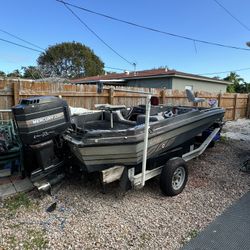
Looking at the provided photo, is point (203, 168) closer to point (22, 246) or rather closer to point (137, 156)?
point (137, 156)

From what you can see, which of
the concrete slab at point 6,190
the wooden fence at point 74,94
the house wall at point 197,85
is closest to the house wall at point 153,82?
the house wall at point 197,85

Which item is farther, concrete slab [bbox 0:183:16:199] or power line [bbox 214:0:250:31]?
power line [bbox 214:0:250:31]

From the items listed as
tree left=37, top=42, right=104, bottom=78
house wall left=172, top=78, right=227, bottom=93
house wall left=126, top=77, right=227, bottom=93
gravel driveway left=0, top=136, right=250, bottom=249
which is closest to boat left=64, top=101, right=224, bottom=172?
gravel driveway left=0, top=136, right=250, bottom=249

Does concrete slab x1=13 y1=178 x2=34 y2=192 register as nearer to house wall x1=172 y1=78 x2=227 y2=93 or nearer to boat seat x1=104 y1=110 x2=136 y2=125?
boat seat x1=104 y1=110 x2=136 y2=125

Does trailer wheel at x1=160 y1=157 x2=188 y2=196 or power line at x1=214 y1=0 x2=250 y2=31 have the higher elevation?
power line at x1=214 y1=0 x2=250 y2=31

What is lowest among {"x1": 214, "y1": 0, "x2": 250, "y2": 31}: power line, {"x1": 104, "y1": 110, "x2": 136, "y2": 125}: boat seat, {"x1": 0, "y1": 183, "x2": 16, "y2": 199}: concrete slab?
{"x1": 0, "y1": 183, "x2": 16, "y2": 199}: concrete slab

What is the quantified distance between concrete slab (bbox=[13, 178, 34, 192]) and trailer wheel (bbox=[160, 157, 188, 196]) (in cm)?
199

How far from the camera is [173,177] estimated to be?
11.8 feet

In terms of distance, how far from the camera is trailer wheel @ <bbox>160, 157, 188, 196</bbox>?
3449mm

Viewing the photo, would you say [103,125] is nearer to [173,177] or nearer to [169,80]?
[173,177]

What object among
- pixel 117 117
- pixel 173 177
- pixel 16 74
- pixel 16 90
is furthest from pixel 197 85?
pixel 16 74

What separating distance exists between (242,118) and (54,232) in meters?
14.3

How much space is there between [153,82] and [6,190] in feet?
46.4

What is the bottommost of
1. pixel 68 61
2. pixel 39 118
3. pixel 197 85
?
pixel 39 118
